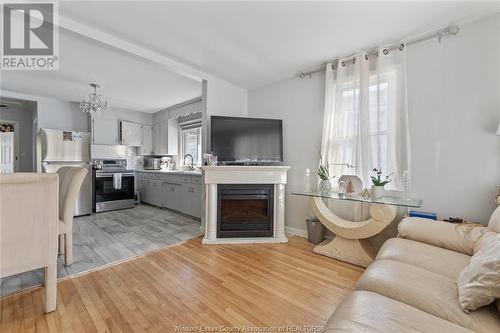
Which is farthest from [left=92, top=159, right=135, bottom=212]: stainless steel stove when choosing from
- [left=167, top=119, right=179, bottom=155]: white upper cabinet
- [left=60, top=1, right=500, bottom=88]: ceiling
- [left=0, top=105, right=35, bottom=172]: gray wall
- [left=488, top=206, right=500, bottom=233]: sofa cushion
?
[left=488, top=206, right=500, bottom=233]: sofa cushion

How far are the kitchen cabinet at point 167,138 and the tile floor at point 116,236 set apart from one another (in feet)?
4.82

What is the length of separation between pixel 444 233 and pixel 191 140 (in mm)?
4795

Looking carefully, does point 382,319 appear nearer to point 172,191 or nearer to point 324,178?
point 324,178

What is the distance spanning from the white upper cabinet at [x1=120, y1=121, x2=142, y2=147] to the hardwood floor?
3.73 m

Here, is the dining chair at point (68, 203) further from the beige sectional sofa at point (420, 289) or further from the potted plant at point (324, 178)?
the potted plant at point (324, 178)

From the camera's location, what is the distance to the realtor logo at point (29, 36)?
1.92 metres

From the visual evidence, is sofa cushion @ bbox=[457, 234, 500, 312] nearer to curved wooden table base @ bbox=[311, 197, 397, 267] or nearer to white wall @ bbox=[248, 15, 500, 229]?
curved wooden table base @ bbox=[311, 197, 397, 267]

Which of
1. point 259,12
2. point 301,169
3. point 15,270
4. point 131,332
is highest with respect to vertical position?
point 259,12

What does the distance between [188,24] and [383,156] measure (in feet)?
8.17

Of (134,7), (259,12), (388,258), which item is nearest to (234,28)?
(259,12)

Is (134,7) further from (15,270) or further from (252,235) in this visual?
(252,235)

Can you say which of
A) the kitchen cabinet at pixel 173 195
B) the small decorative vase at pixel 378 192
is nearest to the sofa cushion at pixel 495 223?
the small decorative vase at pixel 378 192

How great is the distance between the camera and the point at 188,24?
2111mm

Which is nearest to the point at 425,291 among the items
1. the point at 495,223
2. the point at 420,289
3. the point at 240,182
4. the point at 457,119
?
the point at 420,289
